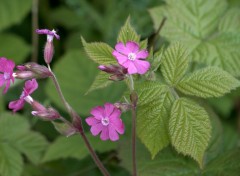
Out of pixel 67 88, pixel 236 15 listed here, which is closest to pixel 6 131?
pixel 67 88

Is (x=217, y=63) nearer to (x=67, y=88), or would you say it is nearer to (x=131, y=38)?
(x=131, y=38)

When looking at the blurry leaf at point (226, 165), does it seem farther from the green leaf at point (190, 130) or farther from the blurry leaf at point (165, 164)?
the green leaf at point (190, 130)

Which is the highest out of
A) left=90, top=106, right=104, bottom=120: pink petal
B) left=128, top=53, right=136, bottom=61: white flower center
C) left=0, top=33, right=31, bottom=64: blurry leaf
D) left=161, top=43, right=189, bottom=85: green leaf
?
left=128, top=53, right=136, bottom=61: white flower center

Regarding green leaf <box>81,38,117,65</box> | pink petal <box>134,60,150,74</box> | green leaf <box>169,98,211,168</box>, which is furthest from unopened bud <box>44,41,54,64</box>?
green leaf <box>169,98,211,168</box>

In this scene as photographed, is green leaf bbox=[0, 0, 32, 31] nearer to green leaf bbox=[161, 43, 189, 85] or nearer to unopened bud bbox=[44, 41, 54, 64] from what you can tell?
unopened bud bbox=[44, 41, 54, 64]

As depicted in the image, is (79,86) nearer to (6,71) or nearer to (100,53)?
(100,53)

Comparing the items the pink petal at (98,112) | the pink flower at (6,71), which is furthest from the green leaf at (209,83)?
the pink flower at (6,71)
